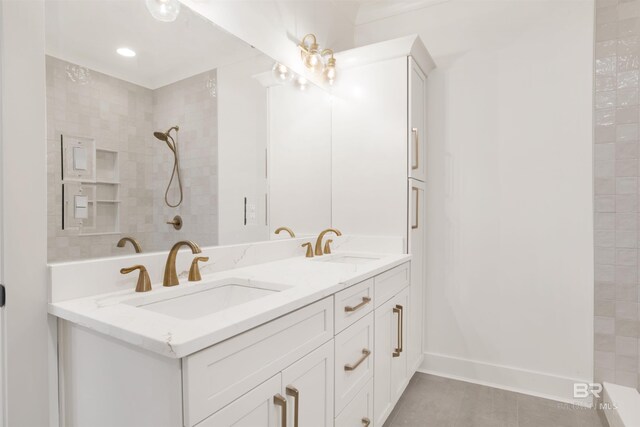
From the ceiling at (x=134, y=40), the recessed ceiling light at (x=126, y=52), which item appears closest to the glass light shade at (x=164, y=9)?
the ceiling at (x=134, y=40)

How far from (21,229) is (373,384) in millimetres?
1453

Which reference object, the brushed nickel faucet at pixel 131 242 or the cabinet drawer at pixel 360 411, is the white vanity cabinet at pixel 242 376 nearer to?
the cabinet drawer at pixel 360 411

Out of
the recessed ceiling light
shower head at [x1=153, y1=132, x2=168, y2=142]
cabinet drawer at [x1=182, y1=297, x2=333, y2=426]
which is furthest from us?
shower head at [x1=153, y1=132, x2=168, y2=142]

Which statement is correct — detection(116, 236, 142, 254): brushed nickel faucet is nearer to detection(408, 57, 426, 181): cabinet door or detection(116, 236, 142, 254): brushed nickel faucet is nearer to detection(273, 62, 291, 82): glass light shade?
detection(273, 62, 291, 82): glass light shade

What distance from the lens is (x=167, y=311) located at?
3.89 feet

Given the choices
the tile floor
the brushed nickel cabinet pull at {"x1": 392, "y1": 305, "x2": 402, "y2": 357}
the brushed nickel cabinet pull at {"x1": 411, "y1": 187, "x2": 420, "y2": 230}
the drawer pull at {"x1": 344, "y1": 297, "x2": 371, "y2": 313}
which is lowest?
the tile floor

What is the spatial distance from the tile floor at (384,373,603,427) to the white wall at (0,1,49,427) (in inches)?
64.2

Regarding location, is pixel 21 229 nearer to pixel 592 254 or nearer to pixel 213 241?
pixel 213 241

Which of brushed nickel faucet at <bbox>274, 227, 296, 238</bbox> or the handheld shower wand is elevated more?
the handheld shower wand

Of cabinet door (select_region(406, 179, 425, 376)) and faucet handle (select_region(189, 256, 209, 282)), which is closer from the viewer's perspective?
faucet handle (select_region(189, 256, 209, 282))

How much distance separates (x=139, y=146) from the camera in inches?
50.2

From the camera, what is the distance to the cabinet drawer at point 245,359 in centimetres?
75

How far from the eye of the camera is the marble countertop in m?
0.76

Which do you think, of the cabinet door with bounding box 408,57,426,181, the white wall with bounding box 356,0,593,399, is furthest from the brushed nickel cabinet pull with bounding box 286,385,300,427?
the white wall with bounding box 356,0,593,399
